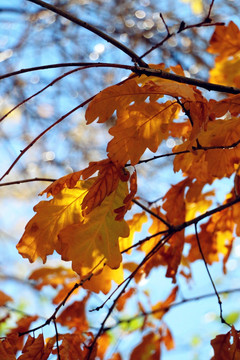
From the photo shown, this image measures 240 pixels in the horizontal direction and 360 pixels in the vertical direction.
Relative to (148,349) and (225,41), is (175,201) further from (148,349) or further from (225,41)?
(148,349)

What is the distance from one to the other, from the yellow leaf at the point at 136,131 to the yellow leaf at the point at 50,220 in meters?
0.12

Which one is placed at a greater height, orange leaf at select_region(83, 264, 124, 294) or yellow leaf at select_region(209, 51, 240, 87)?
yellow leaf at select_region(209, 51, 240, 87)

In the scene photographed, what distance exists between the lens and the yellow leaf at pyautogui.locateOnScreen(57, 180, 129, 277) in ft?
2.86

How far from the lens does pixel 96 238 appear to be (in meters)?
0.88

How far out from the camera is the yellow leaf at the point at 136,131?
847 millimetres

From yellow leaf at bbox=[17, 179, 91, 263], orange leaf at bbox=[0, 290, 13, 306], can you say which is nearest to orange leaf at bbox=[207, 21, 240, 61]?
yellow leaf at bbox=[17, 179, 91, 263]

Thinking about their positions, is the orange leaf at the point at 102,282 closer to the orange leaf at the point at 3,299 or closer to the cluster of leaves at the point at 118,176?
the cluster of leaves at the point at 118,176

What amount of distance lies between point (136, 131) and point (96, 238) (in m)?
0.22

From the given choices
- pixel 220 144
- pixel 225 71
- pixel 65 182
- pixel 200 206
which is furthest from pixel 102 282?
pixel 225 71

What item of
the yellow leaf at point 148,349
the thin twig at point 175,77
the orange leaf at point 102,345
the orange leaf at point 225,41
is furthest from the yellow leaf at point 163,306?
the thin twig at point 175,77

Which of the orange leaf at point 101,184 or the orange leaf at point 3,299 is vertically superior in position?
the orange leaf at point 3,299

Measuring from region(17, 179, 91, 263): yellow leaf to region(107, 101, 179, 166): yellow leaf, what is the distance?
12 cm

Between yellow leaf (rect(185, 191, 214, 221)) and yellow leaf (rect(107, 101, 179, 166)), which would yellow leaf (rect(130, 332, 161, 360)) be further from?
yellow leaf (rect(107, 101, 179, 166))

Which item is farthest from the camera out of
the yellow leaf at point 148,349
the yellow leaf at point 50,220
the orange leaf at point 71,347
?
the yellow leaf at point 148,349
